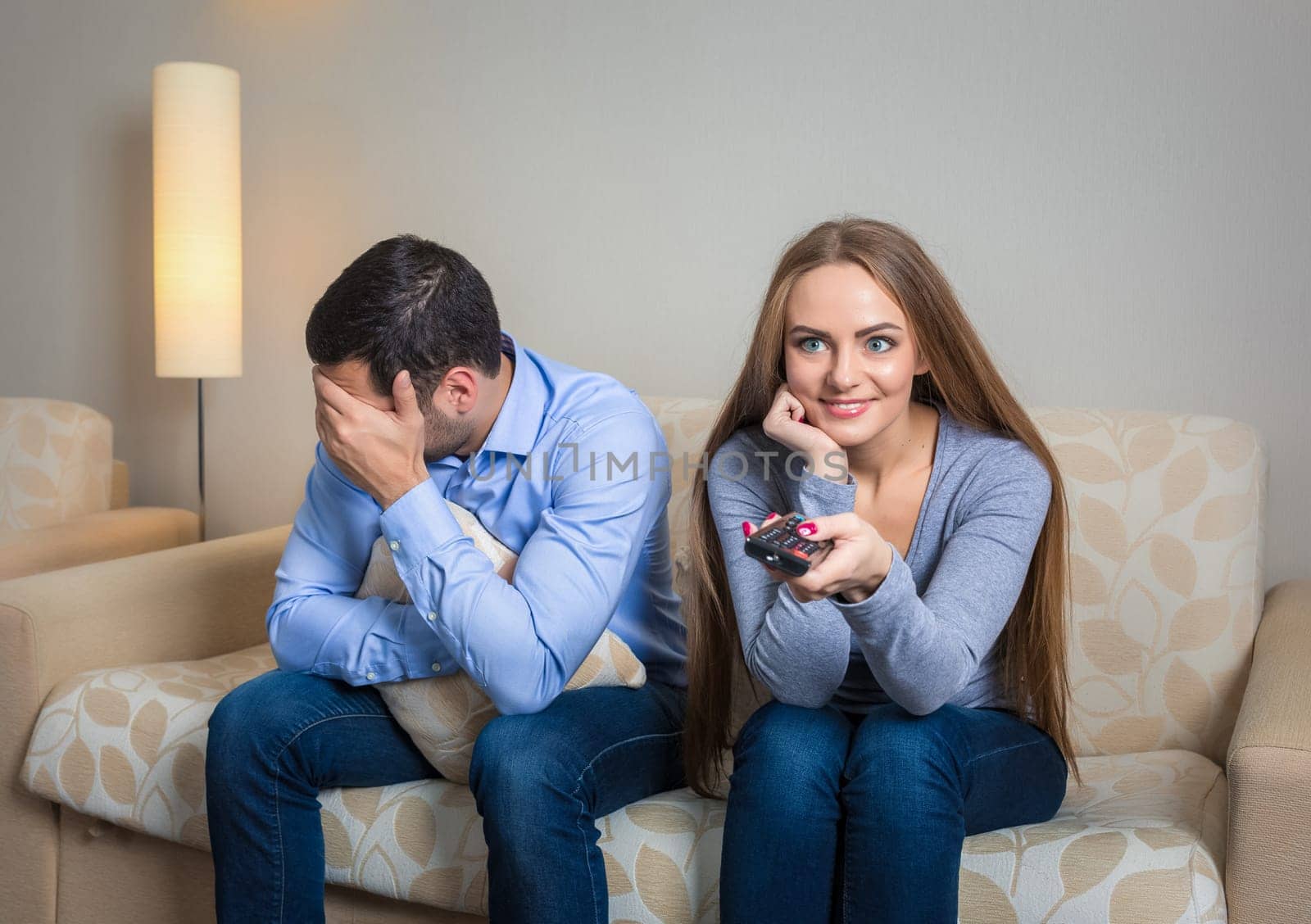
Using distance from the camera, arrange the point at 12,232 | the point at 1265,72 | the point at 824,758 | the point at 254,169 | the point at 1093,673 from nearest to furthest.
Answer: the point at 824,758 < the point at 1093,673 < the point at 1265,72 < the point at 254,169 < the point at 12,232

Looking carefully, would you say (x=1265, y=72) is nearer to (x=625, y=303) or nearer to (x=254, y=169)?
(x=625, y=303)

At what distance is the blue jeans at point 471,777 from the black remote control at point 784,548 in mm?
352

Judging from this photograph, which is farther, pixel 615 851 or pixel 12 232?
pixel 12 232

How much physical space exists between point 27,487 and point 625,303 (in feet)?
4.10

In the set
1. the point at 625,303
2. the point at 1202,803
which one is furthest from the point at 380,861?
the point at 625,303

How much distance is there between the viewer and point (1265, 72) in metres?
1.86

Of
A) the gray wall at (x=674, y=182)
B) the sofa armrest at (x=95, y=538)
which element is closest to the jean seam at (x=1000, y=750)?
the gray wall at (x=674, y=182)

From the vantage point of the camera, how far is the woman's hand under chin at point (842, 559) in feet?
3.65

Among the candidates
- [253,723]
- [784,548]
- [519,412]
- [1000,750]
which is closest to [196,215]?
[519,412]

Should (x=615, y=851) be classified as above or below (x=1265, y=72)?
below

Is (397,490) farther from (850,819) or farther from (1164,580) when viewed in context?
(1164,580)

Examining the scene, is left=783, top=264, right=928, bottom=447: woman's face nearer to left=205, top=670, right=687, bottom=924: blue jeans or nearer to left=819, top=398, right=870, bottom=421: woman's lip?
left=819, top=398, right=870, bottom=421: woman's lip

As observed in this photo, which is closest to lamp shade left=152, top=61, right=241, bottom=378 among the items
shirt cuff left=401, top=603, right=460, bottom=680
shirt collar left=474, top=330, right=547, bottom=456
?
shirt collar left=474, top=330, right=547, bottom=456

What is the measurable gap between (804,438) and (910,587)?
0.26 metres
